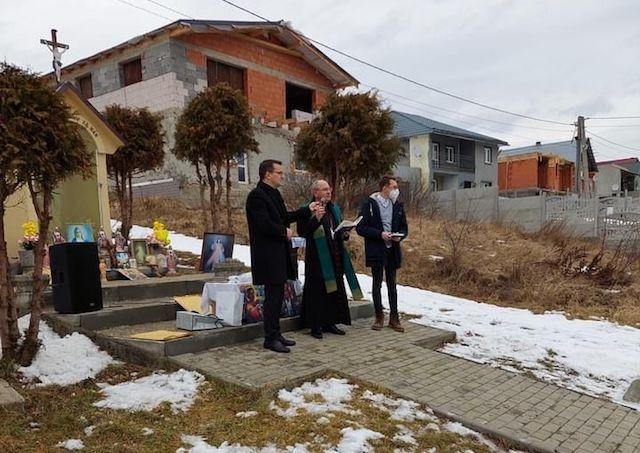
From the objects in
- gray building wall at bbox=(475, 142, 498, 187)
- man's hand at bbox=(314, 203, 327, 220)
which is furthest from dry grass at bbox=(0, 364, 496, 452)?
gray building wall at bbox=(475, 142, 498, 187)

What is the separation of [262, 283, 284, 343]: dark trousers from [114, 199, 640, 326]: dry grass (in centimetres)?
513

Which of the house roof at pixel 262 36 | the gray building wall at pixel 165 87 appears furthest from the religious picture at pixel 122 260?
the house roof at pixel 262 36

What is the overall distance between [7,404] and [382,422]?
8.02 ft

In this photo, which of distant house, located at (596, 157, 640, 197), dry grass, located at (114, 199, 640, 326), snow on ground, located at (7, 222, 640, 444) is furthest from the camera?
distant house, located at (596, 157, 640, 197)

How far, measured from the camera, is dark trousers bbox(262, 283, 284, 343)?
4.76 metres

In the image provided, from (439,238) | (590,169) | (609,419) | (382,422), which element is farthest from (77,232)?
(590,169)

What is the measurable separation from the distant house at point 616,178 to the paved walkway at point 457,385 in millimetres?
58157

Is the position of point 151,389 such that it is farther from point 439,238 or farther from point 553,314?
point 439,238

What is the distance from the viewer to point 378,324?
5.93 metres

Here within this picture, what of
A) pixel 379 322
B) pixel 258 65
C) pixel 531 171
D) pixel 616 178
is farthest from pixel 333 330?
pixel 616 178

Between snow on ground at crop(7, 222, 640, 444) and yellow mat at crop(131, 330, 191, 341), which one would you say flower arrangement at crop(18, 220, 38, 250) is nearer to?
snow on ground at crop(7, 222, 640, 444)

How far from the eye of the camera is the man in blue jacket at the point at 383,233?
18.6ft

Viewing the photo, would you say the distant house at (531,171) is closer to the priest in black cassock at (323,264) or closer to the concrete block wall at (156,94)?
the concrete block wall at (156,94)

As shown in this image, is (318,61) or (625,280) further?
(318,61)
